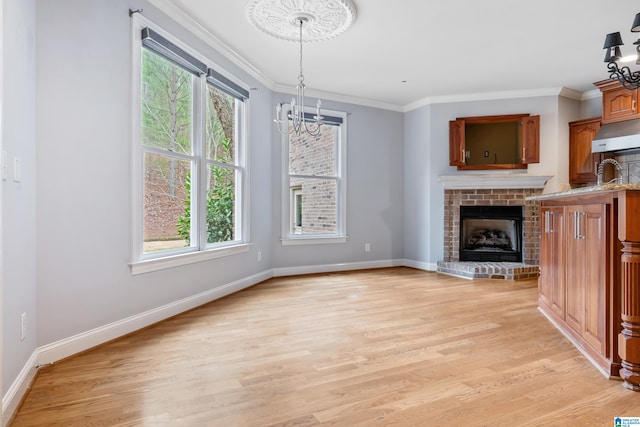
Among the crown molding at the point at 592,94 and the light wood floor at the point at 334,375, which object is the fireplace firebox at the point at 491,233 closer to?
the crown molding at the point at 592,94

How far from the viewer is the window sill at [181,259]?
2980mm

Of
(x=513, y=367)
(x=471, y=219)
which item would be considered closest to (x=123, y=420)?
(x=513, y=367)

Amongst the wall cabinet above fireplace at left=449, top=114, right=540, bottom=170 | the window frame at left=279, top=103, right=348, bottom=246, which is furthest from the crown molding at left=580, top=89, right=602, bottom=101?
the window frame at left=279, top=103, right=348, bottom=246

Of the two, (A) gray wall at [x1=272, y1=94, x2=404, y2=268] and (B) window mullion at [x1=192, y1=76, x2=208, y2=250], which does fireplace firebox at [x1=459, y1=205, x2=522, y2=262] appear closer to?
(A) gray wall at [x1=272, y1=94, x2=404, y2=268]

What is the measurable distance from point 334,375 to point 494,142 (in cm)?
499

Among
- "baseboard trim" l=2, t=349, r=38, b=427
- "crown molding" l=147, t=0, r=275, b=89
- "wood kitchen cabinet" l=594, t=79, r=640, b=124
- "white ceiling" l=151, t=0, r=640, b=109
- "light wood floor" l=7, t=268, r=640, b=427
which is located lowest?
"light wood floor" l=7, t=268, r=640, b=427

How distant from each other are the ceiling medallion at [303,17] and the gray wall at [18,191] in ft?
5.30

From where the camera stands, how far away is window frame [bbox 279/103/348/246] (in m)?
5.27

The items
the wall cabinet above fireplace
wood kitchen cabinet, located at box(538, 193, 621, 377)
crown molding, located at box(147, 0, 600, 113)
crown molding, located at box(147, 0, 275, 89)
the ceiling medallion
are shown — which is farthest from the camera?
the wall cabinet above fireplace

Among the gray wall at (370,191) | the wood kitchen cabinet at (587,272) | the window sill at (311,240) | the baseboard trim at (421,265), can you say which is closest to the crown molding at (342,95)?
the gray wall at (370,191)

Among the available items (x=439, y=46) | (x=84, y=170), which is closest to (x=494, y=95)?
(x=439, y=46)

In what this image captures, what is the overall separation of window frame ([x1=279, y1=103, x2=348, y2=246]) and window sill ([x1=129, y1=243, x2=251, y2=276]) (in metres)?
0.99

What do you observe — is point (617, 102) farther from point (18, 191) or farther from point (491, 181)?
point (18, 191)

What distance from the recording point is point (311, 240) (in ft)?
18.1
